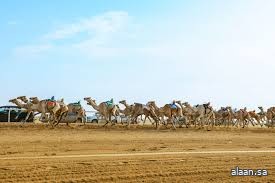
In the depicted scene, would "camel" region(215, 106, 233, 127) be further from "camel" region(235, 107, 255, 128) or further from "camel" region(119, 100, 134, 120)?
"camel" region(119, 100, 134, 120)

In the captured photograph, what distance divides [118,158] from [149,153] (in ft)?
7.54

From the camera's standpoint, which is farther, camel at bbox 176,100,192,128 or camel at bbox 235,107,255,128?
camel at bbox 235,107,255,128

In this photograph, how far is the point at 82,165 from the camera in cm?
1345

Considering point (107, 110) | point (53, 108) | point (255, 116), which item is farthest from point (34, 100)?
point (255, 116)

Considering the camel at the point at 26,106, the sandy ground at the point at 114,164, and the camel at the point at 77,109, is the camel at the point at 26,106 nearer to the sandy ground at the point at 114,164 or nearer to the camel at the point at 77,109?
the camel at the point at 77,109

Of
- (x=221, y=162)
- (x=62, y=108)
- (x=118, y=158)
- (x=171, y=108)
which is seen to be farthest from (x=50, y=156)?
(x=171, y=108)

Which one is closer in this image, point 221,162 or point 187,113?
point 221,162

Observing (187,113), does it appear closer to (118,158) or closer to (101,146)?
(101,146)

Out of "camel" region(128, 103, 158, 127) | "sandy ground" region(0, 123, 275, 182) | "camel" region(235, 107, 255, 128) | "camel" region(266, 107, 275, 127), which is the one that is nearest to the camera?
"sandy ground" region(0, 123, 275, 182)

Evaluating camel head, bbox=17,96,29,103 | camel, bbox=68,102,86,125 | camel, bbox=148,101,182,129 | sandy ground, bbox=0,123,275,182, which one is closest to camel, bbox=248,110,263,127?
camel, bbox=148,101,182,129

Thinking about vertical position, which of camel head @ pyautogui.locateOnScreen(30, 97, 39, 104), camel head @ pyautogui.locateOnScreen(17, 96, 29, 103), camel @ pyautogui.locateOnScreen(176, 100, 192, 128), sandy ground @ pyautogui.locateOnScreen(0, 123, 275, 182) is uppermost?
camel head @ pyautogui.locateOnScreen(17, 96, 29, 103)

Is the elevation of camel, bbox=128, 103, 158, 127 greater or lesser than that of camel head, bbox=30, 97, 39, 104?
lesser

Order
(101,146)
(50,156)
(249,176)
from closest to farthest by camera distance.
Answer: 1. (249,176)
2. (50,156)
3. (101,146)

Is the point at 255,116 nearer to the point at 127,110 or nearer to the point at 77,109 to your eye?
the point at 127,110
